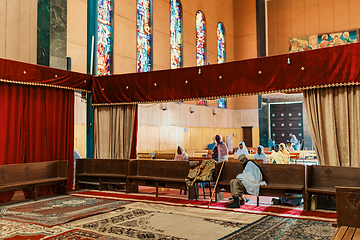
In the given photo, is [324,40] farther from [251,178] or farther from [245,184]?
[245,184]

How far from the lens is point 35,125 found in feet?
33.3

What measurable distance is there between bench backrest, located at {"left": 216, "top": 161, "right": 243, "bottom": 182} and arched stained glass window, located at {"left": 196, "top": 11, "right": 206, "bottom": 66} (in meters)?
13.9

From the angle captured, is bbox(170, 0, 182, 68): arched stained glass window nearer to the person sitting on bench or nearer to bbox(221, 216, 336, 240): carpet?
the person sitting on bench

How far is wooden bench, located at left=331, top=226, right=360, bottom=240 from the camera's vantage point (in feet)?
12.8

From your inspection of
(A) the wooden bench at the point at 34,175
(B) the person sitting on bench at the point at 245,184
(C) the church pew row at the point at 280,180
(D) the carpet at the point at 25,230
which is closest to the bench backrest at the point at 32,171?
(A) the wooden bench at the point at 34,175

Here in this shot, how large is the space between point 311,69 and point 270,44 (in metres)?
18.9

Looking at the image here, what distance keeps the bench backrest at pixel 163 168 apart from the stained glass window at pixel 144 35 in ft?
25.9

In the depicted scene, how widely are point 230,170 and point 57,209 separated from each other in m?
4.19

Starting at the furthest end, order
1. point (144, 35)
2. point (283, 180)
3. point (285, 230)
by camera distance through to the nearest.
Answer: point (144, 35)
point (283, 180)
point (285, 230)

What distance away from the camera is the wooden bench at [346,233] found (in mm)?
3886

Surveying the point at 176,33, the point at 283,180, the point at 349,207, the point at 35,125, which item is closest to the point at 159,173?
the point at 283,180

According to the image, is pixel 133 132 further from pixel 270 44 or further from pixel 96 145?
pixel 270 44

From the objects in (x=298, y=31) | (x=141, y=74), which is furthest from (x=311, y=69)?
(x=298, y=31)

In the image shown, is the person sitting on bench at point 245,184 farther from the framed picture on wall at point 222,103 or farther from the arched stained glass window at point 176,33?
the framed picture on wall at point 222,103
